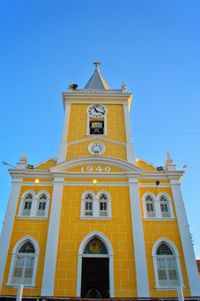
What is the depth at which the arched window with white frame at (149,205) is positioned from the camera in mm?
18248

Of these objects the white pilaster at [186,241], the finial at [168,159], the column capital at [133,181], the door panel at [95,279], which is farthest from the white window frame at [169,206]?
the door panel at [95,279]

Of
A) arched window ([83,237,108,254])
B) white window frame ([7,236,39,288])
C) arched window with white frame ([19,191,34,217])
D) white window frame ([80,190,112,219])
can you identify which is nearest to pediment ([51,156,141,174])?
white window frame ([80,190,112,219])

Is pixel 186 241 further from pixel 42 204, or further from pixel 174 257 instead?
pixel 42 204

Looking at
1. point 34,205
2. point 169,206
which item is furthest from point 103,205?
point 34,205

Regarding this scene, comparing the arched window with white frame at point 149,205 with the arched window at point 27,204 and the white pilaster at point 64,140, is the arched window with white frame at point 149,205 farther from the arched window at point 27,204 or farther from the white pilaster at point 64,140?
the arched window at point 27,204

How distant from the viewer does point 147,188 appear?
1927cm

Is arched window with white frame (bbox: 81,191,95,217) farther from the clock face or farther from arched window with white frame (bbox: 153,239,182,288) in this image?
the clock face

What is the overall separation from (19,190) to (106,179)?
21.0 ft

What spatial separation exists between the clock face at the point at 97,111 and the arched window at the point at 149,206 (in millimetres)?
9035

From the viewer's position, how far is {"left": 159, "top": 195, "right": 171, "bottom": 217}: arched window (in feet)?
60.0

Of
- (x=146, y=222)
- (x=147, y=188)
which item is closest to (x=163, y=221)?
(x=146, y=222)

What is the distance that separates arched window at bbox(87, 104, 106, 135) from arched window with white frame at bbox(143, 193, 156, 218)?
7.00 m

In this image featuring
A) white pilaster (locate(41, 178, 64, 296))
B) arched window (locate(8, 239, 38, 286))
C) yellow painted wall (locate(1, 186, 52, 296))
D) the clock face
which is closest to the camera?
white pilaster (locate(41, 178, 64, 296))

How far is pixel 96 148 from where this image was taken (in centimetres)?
2153
